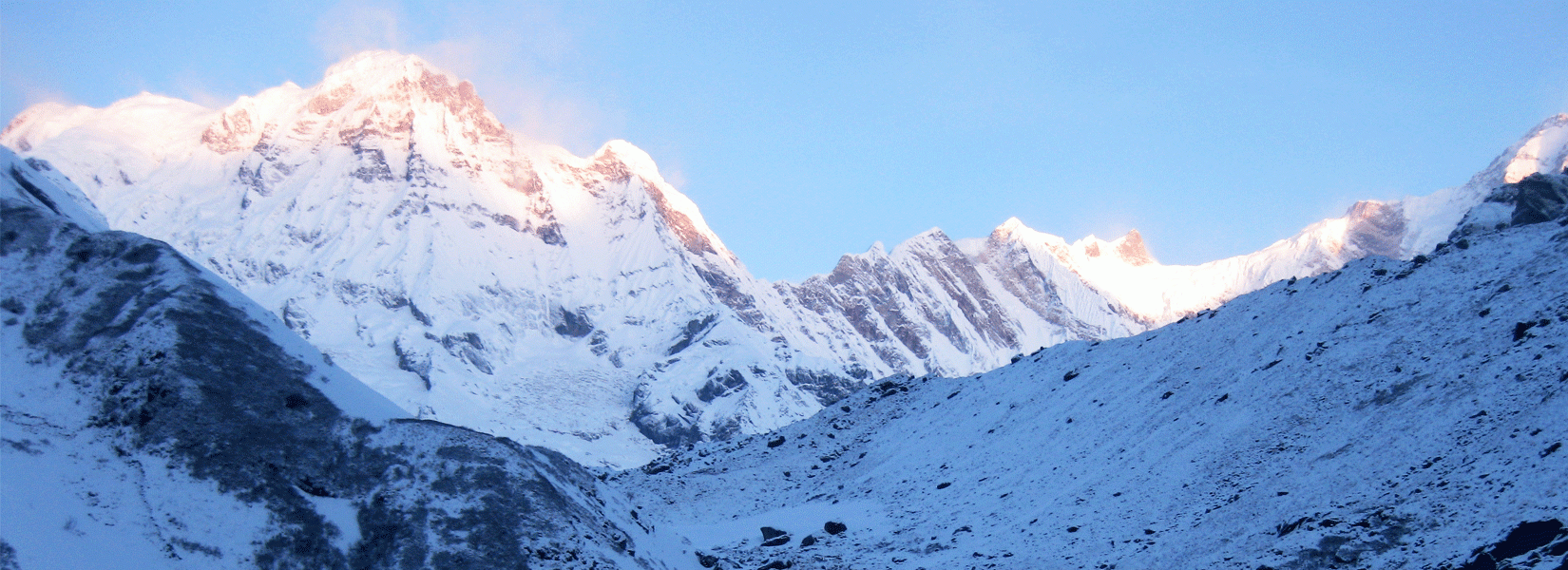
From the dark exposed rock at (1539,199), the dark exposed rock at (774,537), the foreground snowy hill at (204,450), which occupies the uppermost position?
the dark exposed rock at (1539,199)

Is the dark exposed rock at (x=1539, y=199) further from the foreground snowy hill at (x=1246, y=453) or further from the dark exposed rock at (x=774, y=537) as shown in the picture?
the dark exposed rock at (x=774, y=537)

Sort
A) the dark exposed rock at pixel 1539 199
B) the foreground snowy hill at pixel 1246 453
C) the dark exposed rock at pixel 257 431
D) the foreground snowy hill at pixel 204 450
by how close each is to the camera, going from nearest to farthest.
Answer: the foreground snowy hill at pixel 204 450, the dark exposed rock at pixel 257 431, the foreground snowy hill at pixel 1246 453, the dark exposed rock at pixel 1539 199

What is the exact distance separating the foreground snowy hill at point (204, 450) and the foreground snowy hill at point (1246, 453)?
29.2 ft

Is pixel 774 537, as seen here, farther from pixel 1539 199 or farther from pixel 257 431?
pixel 1539 199

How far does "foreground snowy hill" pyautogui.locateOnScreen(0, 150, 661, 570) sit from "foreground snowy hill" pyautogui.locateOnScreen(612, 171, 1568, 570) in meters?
8.89

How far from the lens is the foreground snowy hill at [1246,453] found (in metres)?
25.6

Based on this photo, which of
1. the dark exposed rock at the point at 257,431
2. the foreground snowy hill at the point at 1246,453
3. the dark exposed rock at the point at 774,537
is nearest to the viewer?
the dark exposed rock at the point at 257,431

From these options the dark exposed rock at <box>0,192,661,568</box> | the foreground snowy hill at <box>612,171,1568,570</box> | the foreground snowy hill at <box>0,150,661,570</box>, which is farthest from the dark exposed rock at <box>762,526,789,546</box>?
the dark exposed rock at <box>0,192,661,568</box>

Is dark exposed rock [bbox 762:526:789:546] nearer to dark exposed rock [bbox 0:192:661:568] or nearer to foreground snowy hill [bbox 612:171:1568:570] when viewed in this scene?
foreground snowy hill [bbox 612:171:1568:570]

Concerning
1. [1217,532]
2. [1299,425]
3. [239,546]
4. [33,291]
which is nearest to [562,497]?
[239,546]

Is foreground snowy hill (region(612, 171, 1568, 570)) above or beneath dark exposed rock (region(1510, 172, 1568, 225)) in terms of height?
beneath

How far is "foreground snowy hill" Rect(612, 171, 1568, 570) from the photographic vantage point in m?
25.6

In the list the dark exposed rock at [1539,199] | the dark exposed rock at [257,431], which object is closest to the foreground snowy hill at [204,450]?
the dark exposed rock at [257,431]

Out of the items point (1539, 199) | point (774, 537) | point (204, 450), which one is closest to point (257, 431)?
point (204, 450)
